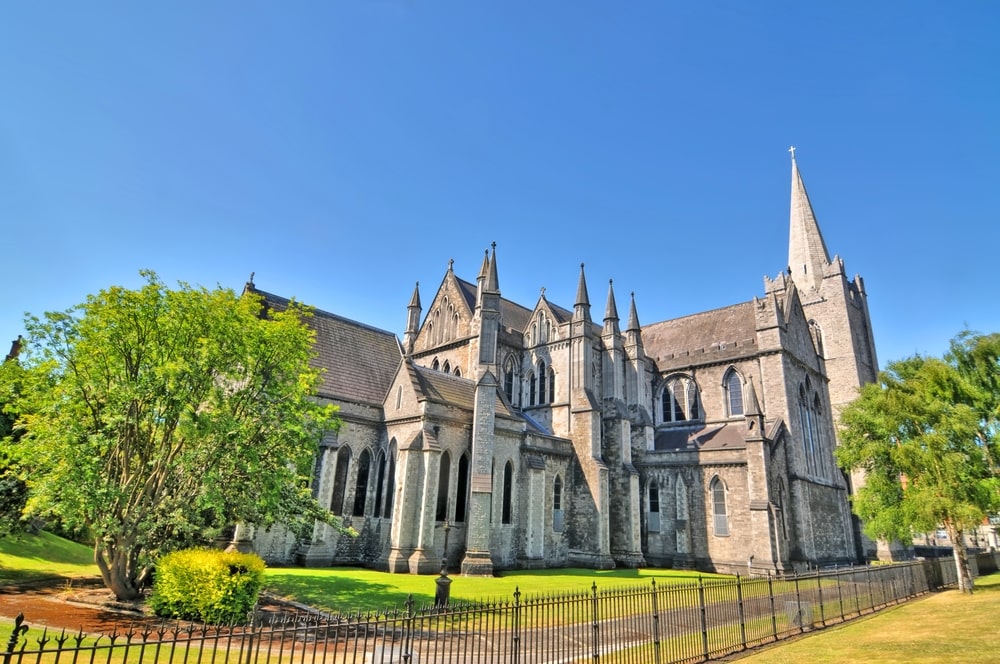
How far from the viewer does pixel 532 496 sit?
29.0m

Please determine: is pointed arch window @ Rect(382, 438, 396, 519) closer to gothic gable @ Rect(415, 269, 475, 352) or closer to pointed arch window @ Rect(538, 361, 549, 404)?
gothic gable @ Rect(415, 269, 475, 352)

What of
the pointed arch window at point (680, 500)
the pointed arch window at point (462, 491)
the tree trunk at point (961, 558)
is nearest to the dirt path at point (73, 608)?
the pointed arch window at point (462, 491)

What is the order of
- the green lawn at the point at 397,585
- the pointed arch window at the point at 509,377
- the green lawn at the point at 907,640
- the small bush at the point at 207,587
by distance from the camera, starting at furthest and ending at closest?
the pointed arch window at the point at 509,377
the green lawn at the point at 397,585
the small bush at the point at 207,587
the green lawn at the point at 907,640

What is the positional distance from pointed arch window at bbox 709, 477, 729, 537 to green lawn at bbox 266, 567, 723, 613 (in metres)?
4.96

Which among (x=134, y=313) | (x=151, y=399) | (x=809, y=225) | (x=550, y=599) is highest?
(x=809, y=225)

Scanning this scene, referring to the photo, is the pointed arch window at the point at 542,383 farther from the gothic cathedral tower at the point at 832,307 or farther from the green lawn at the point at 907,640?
the gothic cathedral tower at the point at 832,307

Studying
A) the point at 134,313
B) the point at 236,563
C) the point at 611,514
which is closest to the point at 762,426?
the point at 611,514

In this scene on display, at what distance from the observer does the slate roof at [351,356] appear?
92.7 ft

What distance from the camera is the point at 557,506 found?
3109cm

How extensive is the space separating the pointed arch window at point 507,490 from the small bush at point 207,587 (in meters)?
15.6

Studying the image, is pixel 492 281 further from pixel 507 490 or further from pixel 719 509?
pixel 719 509

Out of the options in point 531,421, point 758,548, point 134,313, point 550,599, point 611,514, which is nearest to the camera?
point 550,599

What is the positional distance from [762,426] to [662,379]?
10470mm

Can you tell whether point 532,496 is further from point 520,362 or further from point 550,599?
point 550,599
